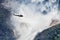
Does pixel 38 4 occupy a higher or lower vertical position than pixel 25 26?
higher

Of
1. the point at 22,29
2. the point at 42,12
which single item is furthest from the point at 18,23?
the point at 42,12

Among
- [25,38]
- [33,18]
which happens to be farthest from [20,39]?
[33,18]

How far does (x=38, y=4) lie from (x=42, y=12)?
7cm

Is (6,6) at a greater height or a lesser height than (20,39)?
greater

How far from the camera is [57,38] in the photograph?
2.02 m

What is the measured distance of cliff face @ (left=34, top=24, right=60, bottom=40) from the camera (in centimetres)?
202

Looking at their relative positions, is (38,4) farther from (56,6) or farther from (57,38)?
(57,38)

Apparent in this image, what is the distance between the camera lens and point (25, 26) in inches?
82.6

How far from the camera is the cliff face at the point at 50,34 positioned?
202cm

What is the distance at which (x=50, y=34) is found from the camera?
2031mm

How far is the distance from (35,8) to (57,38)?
0.29m

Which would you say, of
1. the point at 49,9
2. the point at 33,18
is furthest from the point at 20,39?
the point at 49,9

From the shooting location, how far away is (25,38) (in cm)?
209

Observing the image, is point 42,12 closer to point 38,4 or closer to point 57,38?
point 38,4
